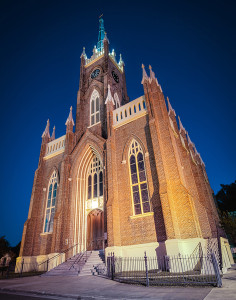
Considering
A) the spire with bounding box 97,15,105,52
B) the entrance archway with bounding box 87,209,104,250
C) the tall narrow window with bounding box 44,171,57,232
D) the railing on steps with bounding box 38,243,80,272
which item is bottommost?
the railing on steps with bounding box 38,243,80,272

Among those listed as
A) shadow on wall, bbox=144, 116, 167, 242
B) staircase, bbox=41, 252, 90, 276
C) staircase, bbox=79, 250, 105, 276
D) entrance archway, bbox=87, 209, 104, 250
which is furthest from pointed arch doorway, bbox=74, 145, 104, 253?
shadow on wall, bbox=144, 116, 167, 242

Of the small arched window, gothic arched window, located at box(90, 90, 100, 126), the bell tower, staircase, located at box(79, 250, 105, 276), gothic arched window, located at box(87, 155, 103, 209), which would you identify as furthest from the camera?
gothic arched window, located at box(90, 90, 100, 126)

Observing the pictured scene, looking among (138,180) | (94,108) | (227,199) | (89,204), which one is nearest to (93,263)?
(89,204)

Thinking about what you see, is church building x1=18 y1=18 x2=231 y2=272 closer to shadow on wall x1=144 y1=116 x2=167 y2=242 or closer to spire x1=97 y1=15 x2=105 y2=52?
shadow on wall x1=144 y1=116 x2=167 y2=242

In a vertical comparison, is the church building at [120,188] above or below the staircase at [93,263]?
above

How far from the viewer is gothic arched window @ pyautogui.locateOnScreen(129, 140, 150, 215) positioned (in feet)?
45.6

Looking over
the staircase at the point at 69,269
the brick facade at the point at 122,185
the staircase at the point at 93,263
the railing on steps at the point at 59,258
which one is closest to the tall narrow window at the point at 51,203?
the brick facade at the point at 122,185

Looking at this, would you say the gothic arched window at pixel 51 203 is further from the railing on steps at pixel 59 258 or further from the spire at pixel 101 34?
the spire at pixel 101 34

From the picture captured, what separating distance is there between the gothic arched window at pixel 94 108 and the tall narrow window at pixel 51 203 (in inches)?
290

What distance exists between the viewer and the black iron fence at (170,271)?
7105 millimetres

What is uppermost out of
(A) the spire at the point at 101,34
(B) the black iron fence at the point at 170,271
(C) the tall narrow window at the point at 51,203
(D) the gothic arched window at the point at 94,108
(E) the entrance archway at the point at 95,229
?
(A) the spire at the point at 101,34

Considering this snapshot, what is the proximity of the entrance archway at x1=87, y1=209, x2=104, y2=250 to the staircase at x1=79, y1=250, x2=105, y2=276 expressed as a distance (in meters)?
1.94

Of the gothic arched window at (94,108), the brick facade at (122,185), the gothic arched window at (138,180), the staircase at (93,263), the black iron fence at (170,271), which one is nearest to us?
the black iron fence at (170,271)

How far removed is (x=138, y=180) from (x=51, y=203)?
1005 cm
